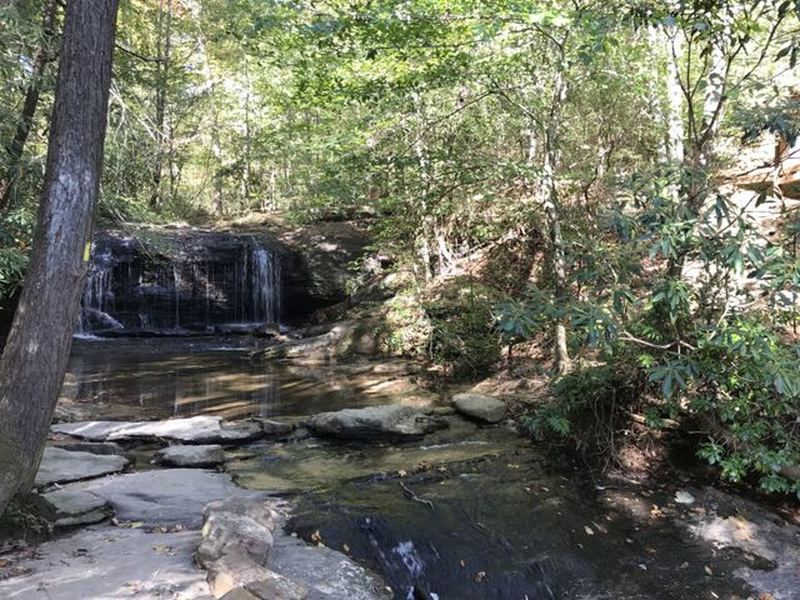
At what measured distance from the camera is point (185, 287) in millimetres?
17031

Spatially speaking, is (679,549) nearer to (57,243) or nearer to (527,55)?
(57,243)

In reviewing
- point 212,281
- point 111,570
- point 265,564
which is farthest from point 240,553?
point 212,281

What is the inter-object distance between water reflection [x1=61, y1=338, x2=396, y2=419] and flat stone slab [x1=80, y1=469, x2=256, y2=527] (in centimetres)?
291

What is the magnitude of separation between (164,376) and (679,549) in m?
9.01

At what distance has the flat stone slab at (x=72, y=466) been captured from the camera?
5.17 m

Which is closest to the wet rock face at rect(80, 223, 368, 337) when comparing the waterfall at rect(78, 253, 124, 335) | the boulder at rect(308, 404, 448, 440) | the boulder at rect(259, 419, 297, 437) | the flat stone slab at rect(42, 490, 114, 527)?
the waterfall at rect(78, 253, 124, 335)

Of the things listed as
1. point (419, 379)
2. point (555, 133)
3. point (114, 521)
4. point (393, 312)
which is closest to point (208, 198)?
point (393, 312)

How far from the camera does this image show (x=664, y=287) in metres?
4.88

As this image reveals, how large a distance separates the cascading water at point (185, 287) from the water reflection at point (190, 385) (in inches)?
92.6

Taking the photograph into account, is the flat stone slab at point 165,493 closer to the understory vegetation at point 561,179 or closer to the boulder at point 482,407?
the understory vegetation at point 561,179

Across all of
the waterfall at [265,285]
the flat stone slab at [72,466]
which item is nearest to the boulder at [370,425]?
the flat stone slab at [72,466]

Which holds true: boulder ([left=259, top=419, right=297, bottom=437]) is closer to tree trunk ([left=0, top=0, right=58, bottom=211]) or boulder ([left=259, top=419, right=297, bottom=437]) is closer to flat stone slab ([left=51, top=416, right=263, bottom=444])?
flat stone slab ([left=51, top=416, right=263, bottom=444])

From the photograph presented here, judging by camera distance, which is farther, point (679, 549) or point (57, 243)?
point (679, 549)

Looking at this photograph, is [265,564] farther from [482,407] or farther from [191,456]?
[482,407]
